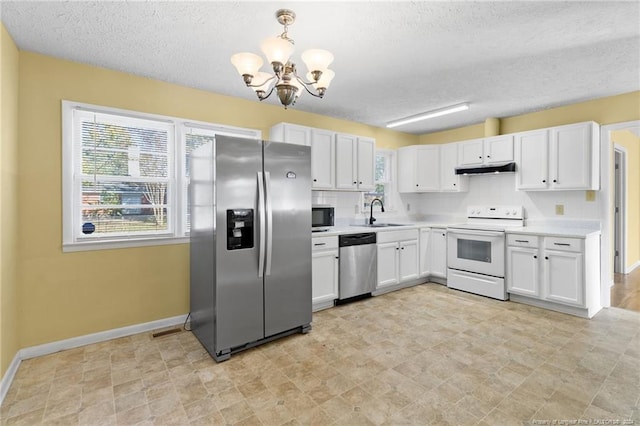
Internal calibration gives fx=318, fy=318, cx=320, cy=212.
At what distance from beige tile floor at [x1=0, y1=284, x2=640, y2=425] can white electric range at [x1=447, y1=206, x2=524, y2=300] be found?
806 millimetres

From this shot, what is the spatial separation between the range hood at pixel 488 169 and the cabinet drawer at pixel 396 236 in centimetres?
116

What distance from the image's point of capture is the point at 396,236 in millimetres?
4418

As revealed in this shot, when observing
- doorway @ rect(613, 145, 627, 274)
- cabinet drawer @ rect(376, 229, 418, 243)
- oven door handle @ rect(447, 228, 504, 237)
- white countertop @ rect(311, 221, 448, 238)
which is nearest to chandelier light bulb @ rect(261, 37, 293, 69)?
white countertop @ rect(311, 221, 448, 238)

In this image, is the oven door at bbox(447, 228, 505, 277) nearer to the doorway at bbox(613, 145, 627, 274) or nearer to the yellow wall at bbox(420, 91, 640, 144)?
the yellow wall at bbox(420, 91, 640, 144)

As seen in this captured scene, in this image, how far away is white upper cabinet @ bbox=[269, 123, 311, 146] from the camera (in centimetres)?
381

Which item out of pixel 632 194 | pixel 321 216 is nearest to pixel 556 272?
pixel 321 216

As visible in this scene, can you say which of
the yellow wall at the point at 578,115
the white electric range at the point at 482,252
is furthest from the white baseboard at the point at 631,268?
the yellow wall at the point at 578,115

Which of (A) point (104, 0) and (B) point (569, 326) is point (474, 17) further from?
(B) point (569, 326)

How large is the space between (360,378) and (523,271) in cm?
270

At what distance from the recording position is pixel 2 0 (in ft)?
6.45

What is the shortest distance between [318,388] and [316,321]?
1.22 meters

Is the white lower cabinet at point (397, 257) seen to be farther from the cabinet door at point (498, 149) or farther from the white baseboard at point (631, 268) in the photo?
the white baseboard at point (631, 268)

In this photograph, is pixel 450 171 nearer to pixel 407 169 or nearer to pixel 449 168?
pixel 449 168

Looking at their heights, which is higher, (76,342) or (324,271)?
(324,271)
